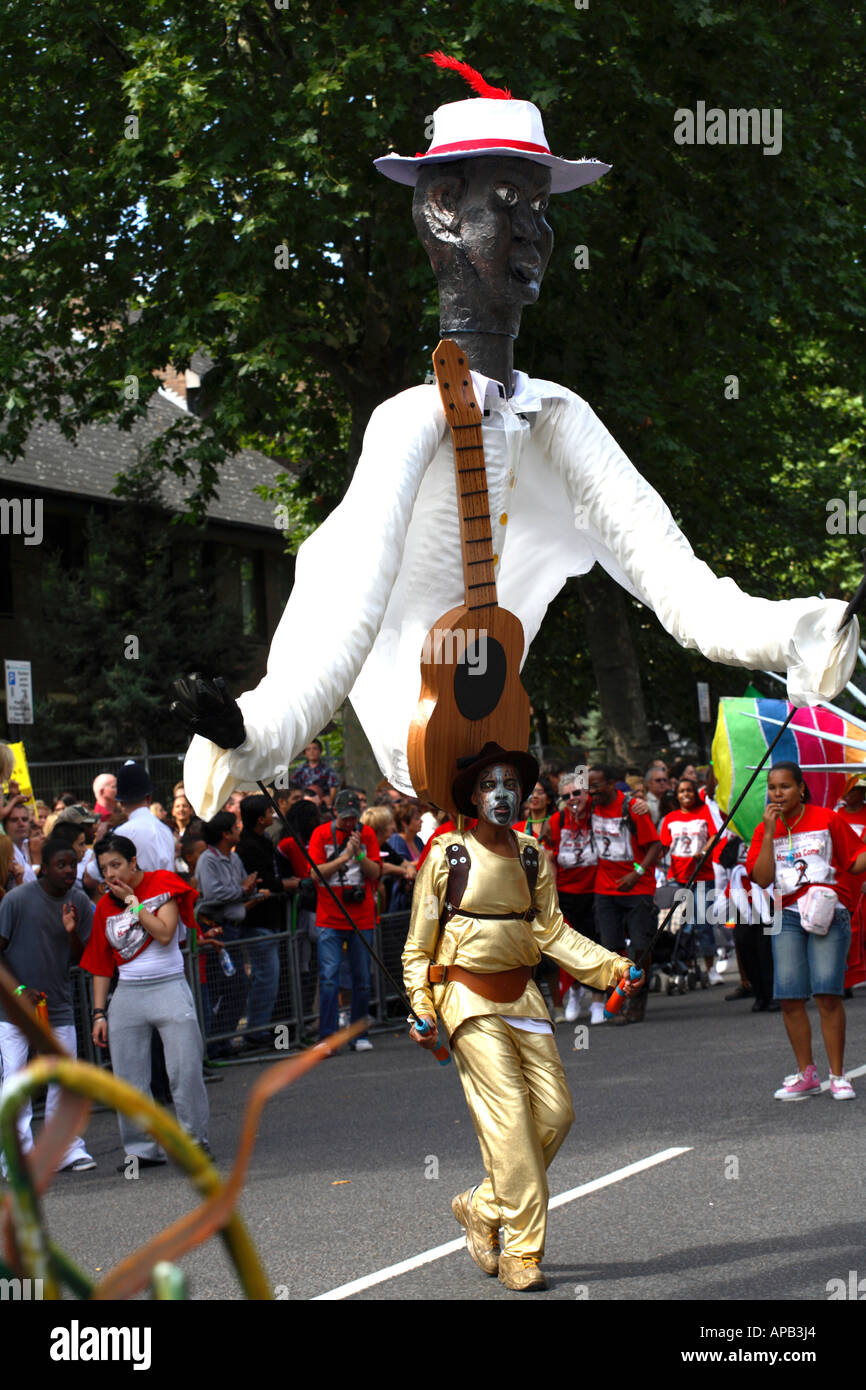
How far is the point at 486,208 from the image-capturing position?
430cm

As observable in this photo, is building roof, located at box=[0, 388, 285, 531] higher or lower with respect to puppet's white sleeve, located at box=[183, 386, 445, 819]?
higher

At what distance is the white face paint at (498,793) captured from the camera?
15.4 ft

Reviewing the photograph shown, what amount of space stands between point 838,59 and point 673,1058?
1227cm

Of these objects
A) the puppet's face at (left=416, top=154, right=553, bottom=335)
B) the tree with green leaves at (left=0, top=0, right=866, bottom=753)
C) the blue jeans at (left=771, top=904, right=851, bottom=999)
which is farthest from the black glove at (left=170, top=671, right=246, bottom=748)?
the tree with green leaves at (left=0, top=0, right=866, bottom=753)

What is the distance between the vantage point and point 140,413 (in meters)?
15.8

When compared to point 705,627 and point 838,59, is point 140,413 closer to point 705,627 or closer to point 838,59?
point 838,59

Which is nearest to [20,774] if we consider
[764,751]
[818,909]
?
[764,751]

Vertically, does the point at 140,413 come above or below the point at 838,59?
below

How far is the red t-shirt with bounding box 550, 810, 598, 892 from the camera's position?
1266 cm

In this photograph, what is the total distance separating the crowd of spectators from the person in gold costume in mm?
227

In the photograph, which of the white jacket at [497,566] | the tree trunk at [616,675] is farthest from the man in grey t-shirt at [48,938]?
the tree trunk at [616,675]

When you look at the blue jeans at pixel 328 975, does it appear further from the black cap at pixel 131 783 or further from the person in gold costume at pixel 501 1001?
the person in gold costume at pixel 501 1001

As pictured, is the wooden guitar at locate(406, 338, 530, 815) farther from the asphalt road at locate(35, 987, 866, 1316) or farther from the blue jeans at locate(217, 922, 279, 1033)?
the blue jeans at locate(217, 922, 279, 1033)
